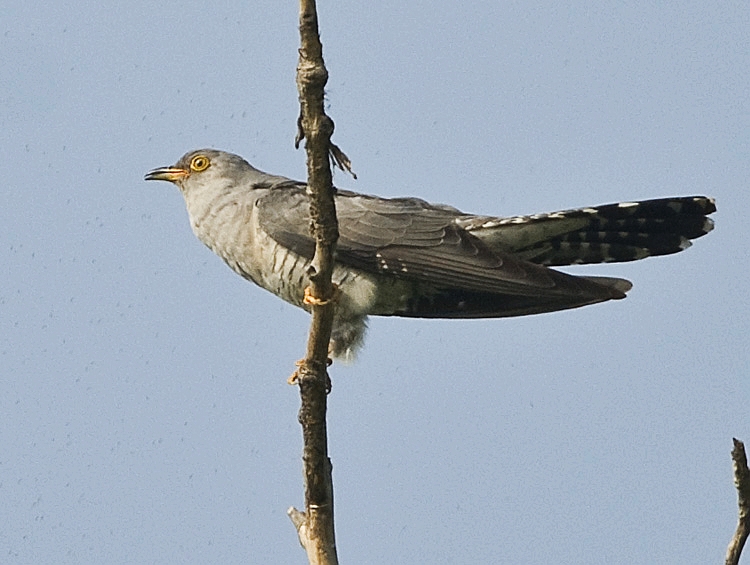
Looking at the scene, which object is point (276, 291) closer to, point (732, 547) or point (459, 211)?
point (459, 211)

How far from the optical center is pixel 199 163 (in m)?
6.34

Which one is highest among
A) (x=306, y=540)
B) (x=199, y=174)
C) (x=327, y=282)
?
(x=199, y=174)

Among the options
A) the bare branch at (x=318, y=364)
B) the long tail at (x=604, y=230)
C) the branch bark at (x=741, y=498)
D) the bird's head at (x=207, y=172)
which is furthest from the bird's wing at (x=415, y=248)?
the branch bark at (x=741, y=498)

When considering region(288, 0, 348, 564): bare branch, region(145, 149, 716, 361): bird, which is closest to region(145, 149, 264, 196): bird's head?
region(145, 149, 716, 361): bird

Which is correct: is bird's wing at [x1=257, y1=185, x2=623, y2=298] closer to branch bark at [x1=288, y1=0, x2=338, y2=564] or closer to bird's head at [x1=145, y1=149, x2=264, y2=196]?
bird's head at [x1=145, y1=149, x2=264, y2=196]

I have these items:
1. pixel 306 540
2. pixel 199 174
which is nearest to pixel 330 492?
pixel 306 540

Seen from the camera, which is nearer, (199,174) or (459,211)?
(459,211)

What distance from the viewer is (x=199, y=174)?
6.30 meters

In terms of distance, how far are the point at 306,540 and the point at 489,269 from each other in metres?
1.64

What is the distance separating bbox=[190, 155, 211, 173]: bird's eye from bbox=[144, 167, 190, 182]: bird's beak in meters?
0.05

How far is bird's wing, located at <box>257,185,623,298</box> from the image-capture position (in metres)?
5.07

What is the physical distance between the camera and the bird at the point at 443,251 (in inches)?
201

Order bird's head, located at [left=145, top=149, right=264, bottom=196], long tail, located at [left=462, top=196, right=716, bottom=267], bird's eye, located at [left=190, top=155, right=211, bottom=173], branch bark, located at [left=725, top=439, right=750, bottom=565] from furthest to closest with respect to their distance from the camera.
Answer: bird's eye, located at [left=190, top=155, right=211, bottom=173], bird's head, located at [left=145, top=149, right=264, bottom=196], long tail, located at [left=462, top=196, right=716, bottom=267], branch bark, located at [left=725, top=439, right=750, bottom=565]

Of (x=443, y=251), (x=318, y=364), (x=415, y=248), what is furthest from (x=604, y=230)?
(x=318, y=364)
